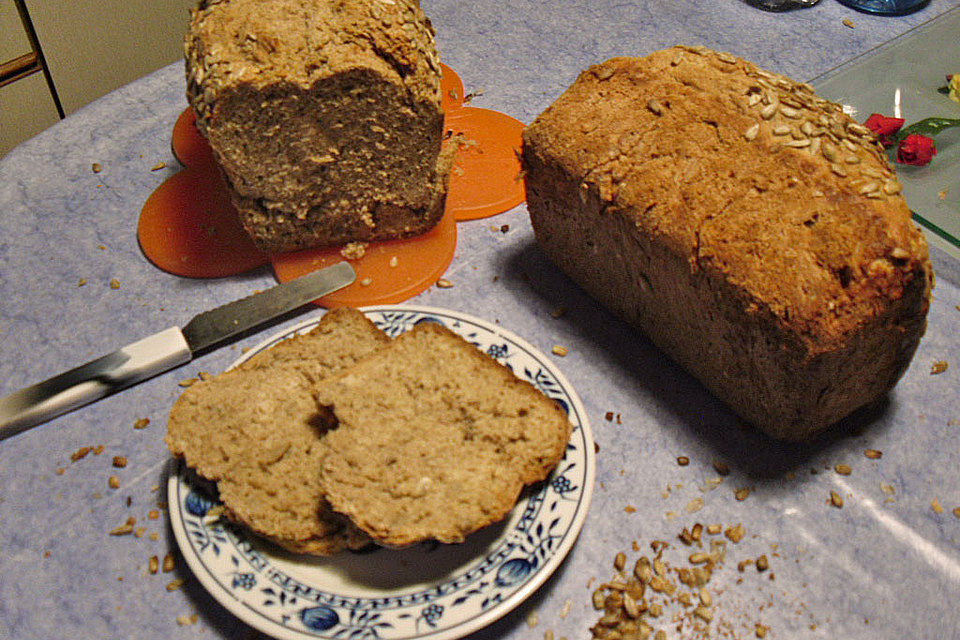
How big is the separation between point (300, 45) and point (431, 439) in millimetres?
1063

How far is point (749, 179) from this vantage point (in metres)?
1.77

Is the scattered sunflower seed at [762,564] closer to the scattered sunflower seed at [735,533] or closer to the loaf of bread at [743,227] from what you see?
the scattered sunflower seed at [735,533]

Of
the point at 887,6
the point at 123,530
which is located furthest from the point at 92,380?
the point at 887,6

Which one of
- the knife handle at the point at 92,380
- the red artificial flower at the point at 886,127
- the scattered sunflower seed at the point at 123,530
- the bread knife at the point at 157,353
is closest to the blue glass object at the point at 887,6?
the red artificial flower at the point at 886,127

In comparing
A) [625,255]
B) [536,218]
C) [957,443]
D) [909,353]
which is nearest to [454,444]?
[625,255]

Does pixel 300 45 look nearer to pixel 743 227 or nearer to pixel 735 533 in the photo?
pixel 743 227

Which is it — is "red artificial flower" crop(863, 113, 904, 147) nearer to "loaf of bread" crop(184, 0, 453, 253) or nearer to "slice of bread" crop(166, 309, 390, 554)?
"loaf of bread" crop(184, 0, 453, 253)

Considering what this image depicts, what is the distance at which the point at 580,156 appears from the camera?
1.97m

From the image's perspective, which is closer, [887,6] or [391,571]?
[391,571]

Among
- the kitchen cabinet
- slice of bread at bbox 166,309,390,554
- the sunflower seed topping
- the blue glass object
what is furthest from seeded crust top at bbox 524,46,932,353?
the kitchen cabinet

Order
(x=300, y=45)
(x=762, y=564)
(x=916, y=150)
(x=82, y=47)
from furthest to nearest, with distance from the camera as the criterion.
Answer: (x=82, y=47) < (x=916, y=150) < (x=300, y=45) < (x=762, y=564)

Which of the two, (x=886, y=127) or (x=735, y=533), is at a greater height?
(x=886, y=127)

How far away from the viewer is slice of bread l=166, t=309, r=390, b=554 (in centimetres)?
159

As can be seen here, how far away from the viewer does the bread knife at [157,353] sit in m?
1.99
